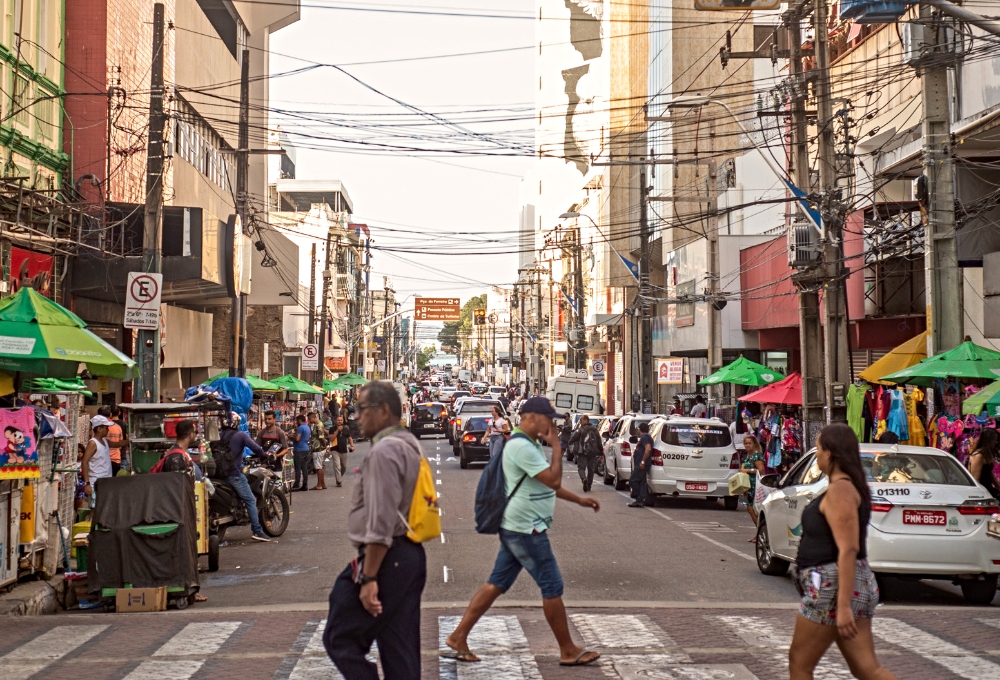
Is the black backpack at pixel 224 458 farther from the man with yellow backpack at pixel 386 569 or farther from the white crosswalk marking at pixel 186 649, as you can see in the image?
the man with yellow backpack at pixel 386 569

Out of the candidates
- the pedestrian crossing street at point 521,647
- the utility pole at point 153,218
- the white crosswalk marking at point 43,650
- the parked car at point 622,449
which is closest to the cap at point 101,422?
the utility pole at point 153,218

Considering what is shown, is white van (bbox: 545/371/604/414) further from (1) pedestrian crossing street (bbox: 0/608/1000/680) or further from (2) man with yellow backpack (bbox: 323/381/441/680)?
(2) man with yellow backpack (bbox: 323/381/441/680)

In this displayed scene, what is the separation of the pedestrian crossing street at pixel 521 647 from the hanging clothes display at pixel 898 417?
29.9ft

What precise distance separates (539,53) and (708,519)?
403ft

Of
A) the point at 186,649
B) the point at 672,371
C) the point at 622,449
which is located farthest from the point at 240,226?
the point at 186,649

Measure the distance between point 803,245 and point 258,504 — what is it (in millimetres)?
11058

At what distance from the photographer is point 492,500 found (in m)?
8.52

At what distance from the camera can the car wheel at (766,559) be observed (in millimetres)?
13641

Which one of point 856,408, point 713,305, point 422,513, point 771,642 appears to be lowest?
point 771,642

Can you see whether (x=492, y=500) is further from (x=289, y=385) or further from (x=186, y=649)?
(x=289, y=385)

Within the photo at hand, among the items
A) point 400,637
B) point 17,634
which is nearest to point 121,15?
point 17,634

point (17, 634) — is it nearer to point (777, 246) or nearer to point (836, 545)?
point (836, 545)

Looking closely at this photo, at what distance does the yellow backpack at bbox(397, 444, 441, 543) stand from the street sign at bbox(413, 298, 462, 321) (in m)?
70.1

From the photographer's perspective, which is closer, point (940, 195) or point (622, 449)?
point (940, 195)
